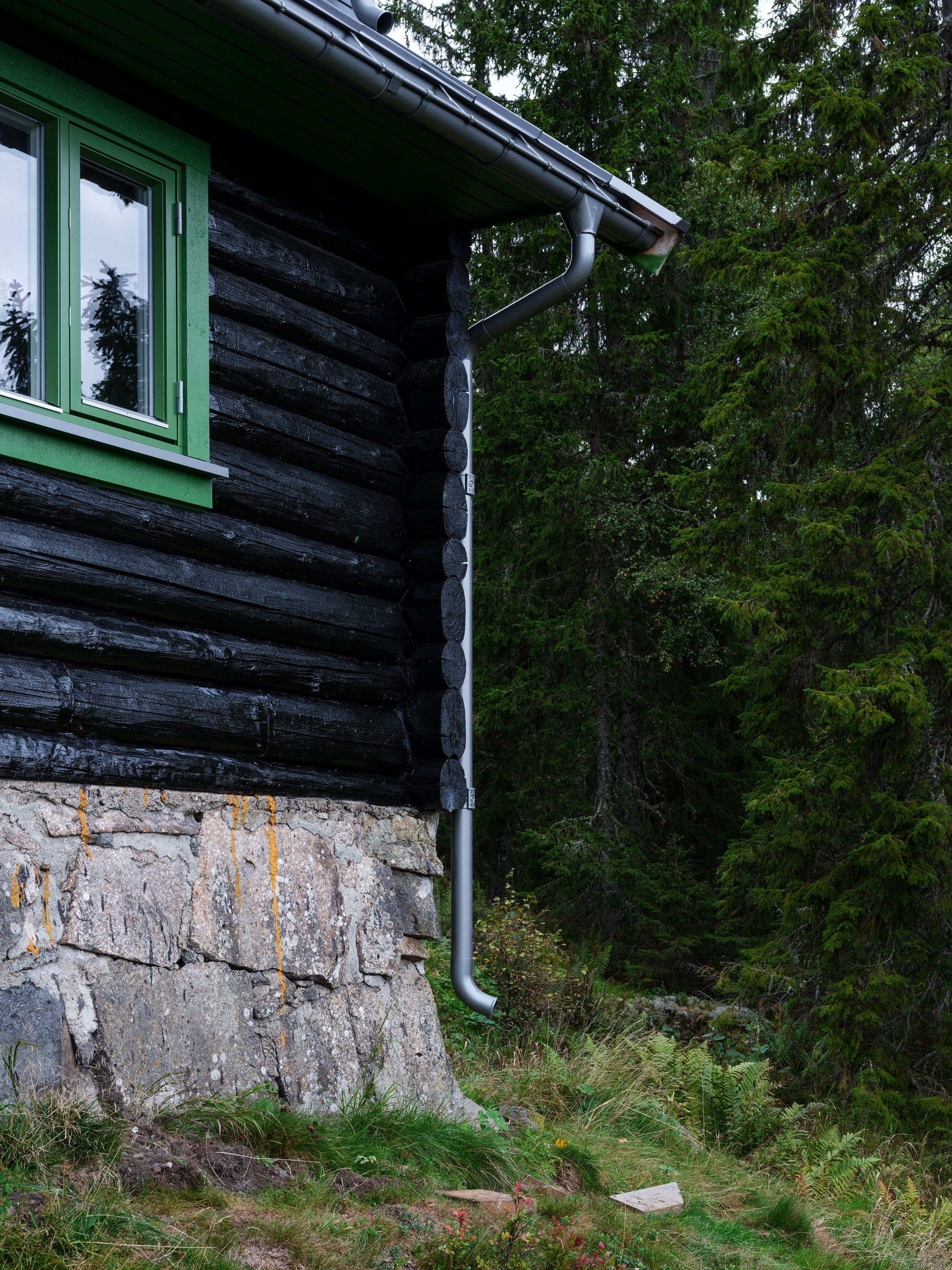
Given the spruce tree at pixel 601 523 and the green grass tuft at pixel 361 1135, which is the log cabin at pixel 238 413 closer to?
the green grass tuft at pixel 361 1135

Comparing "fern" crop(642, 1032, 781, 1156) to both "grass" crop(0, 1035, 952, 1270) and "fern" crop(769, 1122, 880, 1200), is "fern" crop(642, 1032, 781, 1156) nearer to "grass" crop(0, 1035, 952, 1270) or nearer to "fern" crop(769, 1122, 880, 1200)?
"grass" crop(0, 1035, 952, 1270)

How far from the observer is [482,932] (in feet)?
30.0

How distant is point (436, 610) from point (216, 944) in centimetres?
186

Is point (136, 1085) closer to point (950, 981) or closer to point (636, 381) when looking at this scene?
point (950, 981)

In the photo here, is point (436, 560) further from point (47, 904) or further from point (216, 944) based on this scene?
point (47, 904)

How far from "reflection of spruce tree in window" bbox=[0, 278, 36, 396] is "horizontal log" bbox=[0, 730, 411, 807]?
3.97ft

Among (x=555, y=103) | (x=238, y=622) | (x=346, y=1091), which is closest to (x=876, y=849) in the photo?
(x=346, y=1091)

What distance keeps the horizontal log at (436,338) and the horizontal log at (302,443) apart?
1.34 ft

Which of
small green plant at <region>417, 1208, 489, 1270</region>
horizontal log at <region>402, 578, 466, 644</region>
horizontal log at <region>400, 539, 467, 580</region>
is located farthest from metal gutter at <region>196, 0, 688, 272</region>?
small green plant at <region>417, 1208, 489, 1270</region>

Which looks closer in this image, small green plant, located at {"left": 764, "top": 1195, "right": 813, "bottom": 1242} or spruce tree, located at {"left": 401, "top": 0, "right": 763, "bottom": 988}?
small green plant, located at {"left": 764, "top": 1195, "right": 813, "bottom": 1242}

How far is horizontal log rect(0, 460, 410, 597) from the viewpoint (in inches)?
160

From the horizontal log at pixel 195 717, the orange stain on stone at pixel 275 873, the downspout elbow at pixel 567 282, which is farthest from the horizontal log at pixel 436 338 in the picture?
the orange stain on stone at pixel 275 873

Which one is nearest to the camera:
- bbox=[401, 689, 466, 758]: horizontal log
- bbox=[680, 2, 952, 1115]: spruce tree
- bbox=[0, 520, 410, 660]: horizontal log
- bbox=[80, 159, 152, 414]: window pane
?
bbox=[0, 520, 410, 660]: horizontal log

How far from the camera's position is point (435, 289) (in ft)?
19.2
